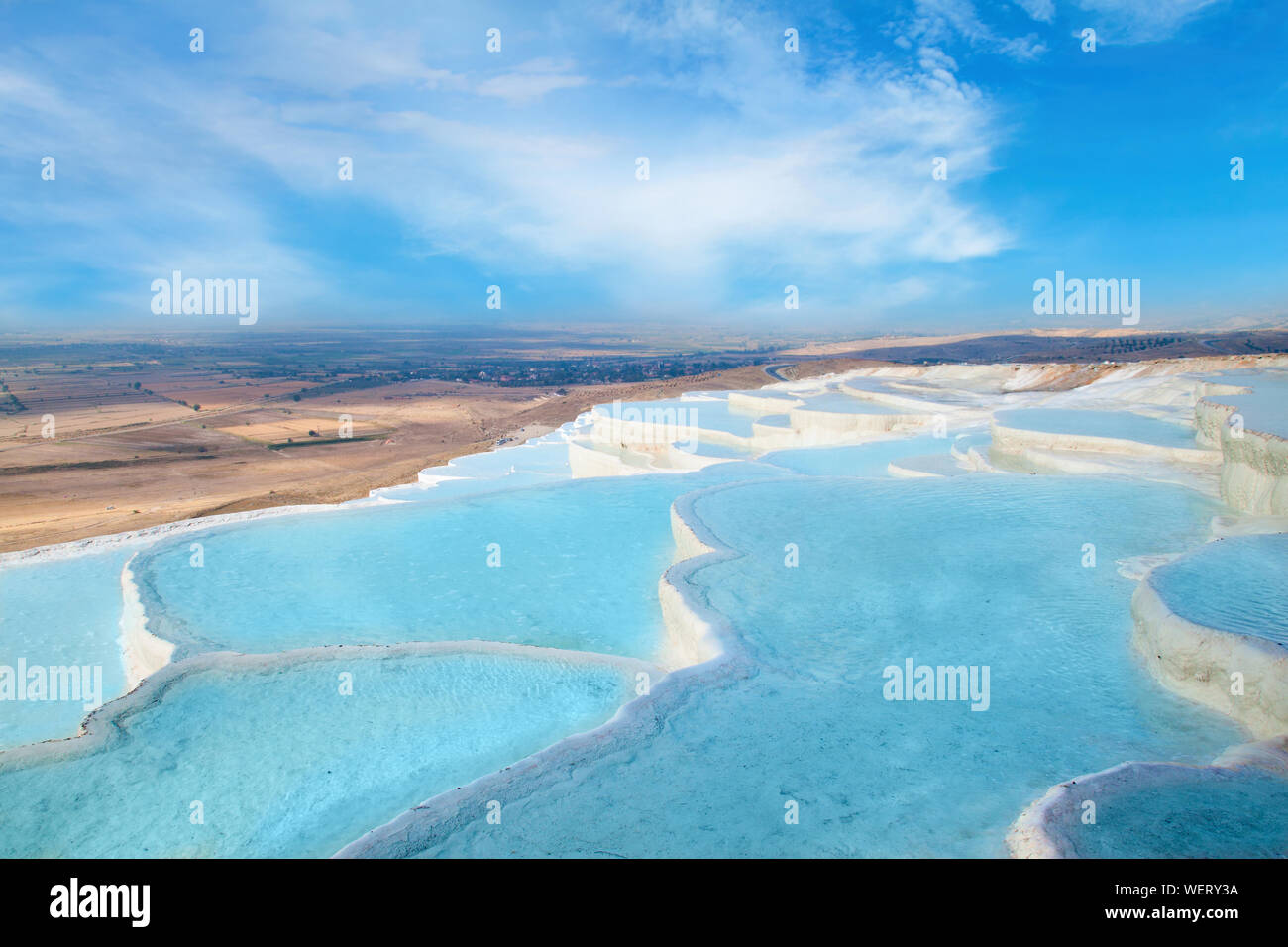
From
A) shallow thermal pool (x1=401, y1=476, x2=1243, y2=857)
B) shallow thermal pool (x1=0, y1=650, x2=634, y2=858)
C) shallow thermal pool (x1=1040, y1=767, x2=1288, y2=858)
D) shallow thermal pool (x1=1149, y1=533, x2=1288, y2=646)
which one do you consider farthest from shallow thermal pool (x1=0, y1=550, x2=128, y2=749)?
shallow thermal pool (x1=1149, y1=533, x2=1288, y2=646)

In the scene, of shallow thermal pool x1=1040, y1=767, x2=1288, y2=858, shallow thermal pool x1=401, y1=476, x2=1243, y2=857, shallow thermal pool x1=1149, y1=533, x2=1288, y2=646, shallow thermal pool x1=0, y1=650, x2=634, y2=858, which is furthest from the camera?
shallow thermal pool x1=1149, y1=533, x2=1288, y2=646

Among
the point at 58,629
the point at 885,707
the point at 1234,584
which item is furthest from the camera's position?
the point at 58,629

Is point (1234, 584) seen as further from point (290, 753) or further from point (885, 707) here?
point (290, 753)

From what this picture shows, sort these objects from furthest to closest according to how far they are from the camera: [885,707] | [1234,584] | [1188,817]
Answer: [1234,584]
[885,707]
[1188,817]

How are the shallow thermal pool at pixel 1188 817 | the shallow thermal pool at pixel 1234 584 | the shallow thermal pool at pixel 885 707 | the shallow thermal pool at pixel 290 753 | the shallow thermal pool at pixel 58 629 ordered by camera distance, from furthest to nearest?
1. the shallow thermal pool at pixel 58 629
2. the shallow thermal pool at pixel 1234 584
3. the shallow thermal pool at pixel 290 753
4. the shallow thermal pool at pixel 885 707
5. the shallow thermal pool at pixel 1188 817

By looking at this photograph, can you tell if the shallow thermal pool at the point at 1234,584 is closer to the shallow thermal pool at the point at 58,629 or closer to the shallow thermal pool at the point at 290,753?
A: the shallow thermal pool at the point at 290,753

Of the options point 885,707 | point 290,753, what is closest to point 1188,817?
point 885,707

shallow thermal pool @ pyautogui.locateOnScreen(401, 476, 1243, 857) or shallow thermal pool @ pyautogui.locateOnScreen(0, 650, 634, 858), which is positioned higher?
shallow thermal pool @ pyautogui.locateOnScreen(401, 476, 1243, 857)

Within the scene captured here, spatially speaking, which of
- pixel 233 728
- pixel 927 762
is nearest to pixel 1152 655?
pixel 927 762

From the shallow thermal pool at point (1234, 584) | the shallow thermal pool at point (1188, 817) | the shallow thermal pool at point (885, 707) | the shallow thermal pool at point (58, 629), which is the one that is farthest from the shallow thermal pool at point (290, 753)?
the shallow thermal pool at point (1234, 584)

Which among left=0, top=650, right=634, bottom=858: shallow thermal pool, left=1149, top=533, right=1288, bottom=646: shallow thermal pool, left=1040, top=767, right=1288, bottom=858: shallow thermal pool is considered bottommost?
left=0, top=650, right=634, bottom=858: shallow thermal pool

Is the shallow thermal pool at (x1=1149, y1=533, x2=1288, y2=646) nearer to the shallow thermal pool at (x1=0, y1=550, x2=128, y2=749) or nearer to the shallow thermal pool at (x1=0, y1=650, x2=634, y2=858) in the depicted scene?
the shallow thermal pool at (x1=0, y1=650, x2=634, y2=858)
